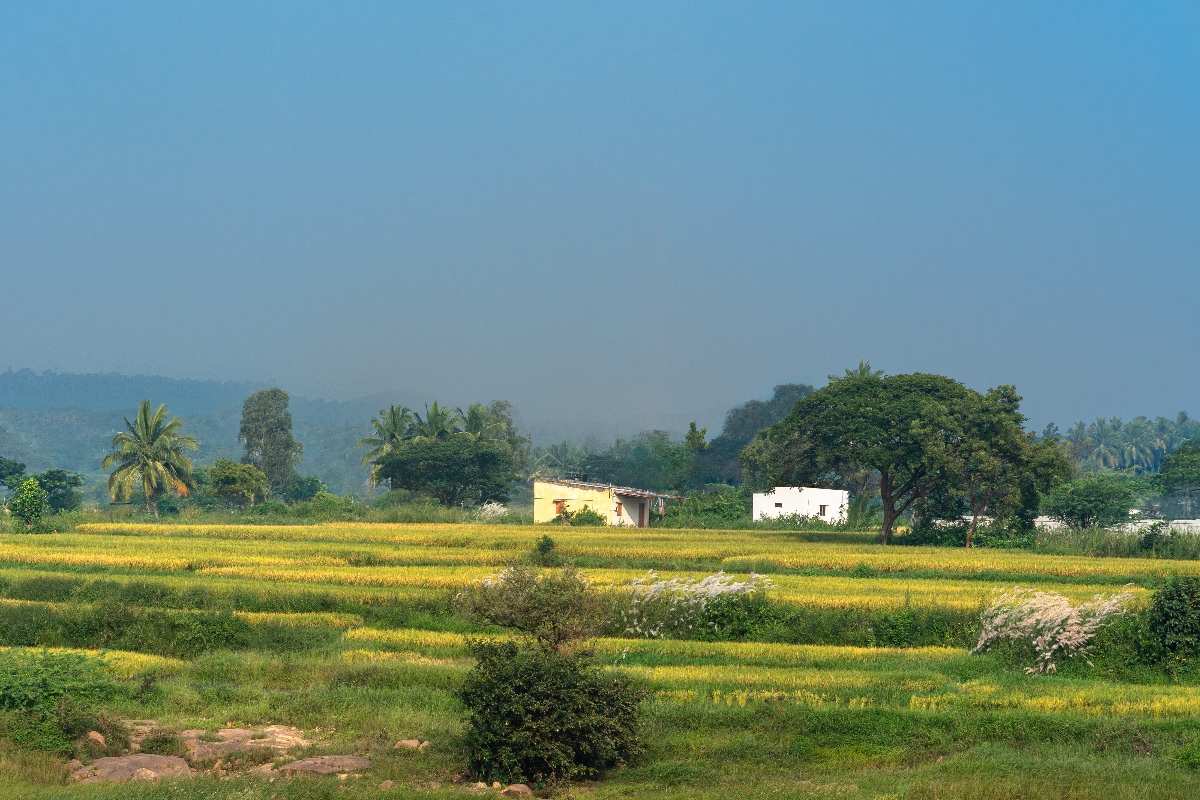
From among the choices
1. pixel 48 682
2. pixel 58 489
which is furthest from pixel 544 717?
pixel 58 489

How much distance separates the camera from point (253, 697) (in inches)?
742

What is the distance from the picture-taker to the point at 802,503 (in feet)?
243

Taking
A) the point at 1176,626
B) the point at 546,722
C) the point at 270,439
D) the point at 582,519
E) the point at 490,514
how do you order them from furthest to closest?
the point at 270,439
the point at 490,514
the point at 582,519
the point at 1176,626
the point at 546,722

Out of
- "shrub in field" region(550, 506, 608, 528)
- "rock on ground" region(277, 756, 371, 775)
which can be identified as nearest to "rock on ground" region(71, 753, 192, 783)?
"rock on ground" region(277, 756, 371, 775)

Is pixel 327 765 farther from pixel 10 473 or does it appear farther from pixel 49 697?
pixel 10 473

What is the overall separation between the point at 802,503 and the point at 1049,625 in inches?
2062

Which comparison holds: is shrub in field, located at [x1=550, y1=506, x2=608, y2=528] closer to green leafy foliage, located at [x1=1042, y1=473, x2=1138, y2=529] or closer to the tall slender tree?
green leafy foliage, located at [x1=1042, y1=473, x2=1138, y2=529]

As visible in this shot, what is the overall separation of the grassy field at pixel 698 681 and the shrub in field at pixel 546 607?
140 centimetres

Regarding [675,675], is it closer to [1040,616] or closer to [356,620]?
[1040,616]

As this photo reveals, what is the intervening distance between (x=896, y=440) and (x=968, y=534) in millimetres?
5124

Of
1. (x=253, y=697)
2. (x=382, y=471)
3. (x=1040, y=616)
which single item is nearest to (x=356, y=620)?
(x=253, y=697)

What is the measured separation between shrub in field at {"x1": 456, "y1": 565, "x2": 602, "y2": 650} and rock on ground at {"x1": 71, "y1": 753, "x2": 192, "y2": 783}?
5045mm

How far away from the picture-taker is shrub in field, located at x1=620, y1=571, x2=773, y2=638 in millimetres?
25625

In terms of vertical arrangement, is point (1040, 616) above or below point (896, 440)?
below
